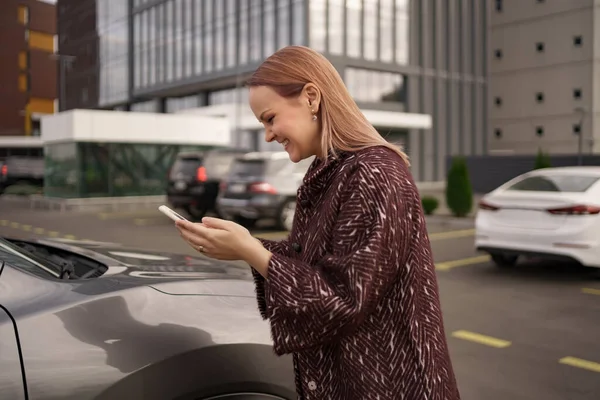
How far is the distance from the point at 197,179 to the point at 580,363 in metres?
11.4

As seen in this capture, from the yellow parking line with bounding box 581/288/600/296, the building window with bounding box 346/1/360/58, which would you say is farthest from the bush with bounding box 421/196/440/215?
the building window with bounding box 346/1/360/58

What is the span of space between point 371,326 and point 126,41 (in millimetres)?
51889

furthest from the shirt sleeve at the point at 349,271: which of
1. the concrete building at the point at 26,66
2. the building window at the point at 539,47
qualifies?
the concrete building at the point at 26,66

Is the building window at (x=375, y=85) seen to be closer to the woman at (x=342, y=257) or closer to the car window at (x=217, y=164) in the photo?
the car window at (x=217, y=164)

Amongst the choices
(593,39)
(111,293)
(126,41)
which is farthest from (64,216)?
(593,39)

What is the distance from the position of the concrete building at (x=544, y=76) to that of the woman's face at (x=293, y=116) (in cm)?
4512

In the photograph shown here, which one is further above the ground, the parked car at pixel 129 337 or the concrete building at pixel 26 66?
the concrete building at pixel 26 66

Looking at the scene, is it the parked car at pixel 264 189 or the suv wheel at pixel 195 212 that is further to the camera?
→ the suv wheel at pixel 195 212

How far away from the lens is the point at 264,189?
41.5ft

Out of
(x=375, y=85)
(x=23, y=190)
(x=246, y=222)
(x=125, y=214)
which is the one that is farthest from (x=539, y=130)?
(x=246, y=222)

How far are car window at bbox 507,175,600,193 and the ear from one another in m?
6.95

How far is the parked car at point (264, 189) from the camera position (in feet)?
41.6

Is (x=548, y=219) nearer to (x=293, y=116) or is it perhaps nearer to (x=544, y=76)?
(x=293, y=116)

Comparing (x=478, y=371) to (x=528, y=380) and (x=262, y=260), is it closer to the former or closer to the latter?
(x=528, y=380)
